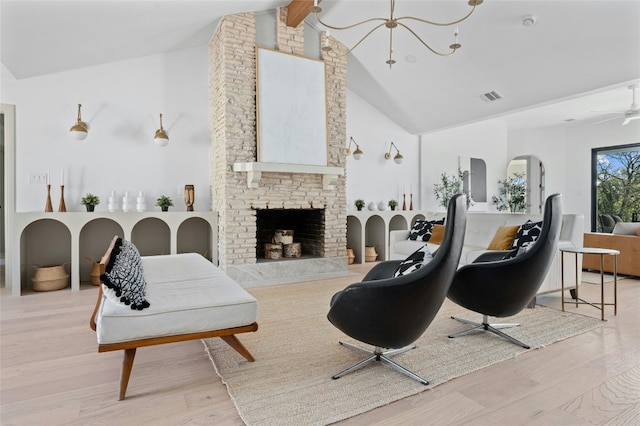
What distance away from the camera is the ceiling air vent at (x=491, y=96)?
5.23m

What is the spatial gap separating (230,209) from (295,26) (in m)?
2.51

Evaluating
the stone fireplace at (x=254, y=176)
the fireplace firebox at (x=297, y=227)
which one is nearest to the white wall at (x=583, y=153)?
the stone fireplace at (x=254, y=176)

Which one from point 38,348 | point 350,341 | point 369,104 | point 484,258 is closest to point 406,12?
point 369,104

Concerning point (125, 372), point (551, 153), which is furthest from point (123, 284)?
point (551, 153)

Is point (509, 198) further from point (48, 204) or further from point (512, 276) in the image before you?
point (48, 204)

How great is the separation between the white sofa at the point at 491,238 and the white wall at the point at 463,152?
1317mm

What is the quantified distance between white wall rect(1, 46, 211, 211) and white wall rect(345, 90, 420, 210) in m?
2.50

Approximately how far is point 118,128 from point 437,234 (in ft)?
13.9

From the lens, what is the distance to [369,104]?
21.6 ft

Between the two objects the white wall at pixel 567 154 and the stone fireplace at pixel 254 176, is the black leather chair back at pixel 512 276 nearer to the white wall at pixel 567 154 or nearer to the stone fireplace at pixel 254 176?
the stone fireplace at pixel 254 176

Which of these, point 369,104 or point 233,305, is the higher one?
point 369,104

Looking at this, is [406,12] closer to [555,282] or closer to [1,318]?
[555,282]

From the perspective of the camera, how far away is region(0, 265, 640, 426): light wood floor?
1704 millimetres

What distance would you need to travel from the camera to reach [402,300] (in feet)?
6.00
